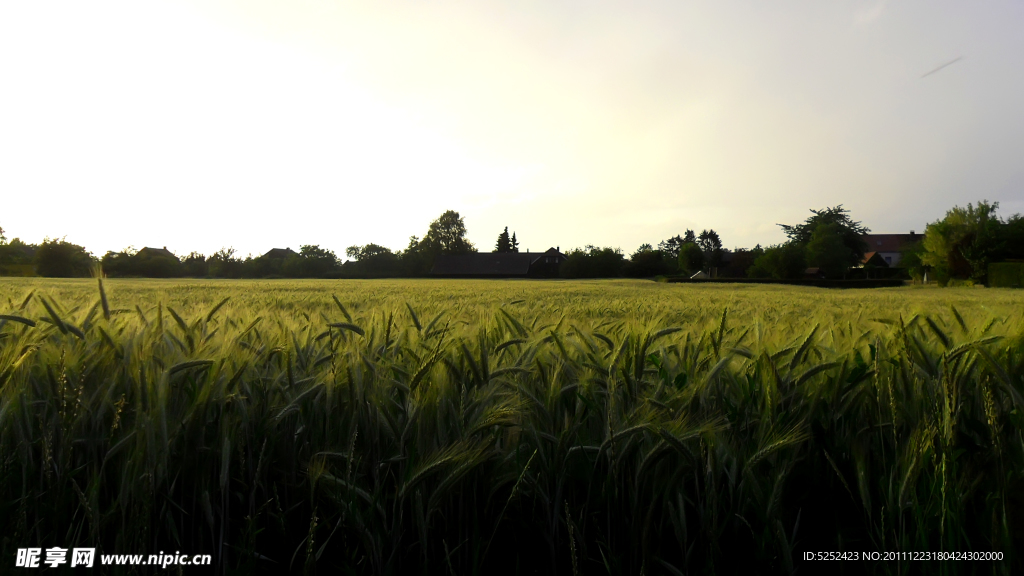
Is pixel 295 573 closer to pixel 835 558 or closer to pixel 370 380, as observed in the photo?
pixel 370 380

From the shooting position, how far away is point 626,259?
70.4m

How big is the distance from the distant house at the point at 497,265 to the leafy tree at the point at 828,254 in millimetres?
32502

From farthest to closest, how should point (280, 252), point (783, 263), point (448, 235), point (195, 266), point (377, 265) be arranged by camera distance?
point (280, 252), point (448, 235), point (377, 265), point (195, 266), point (783, 263)

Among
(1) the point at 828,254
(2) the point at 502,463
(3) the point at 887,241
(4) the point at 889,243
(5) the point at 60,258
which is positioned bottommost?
(2) the point at 502,463

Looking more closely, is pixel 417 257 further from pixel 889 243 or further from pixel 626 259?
pixel 889 243

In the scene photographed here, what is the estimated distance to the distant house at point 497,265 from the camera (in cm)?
7950

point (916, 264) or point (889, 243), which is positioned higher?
point (889, 243)

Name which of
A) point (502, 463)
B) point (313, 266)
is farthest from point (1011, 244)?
point (313, 266)

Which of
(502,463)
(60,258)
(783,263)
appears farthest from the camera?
(783,263)

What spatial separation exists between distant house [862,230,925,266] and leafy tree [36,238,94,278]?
102525 millimetres

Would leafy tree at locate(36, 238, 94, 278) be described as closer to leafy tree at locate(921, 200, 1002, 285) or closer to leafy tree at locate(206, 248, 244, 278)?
leafy tree at locate(206, 248, 244, 278)

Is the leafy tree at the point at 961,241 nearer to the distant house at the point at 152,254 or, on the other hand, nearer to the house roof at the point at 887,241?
the house roof at the point at 887,241

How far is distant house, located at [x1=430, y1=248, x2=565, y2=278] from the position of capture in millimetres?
79500

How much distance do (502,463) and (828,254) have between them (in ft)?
228
